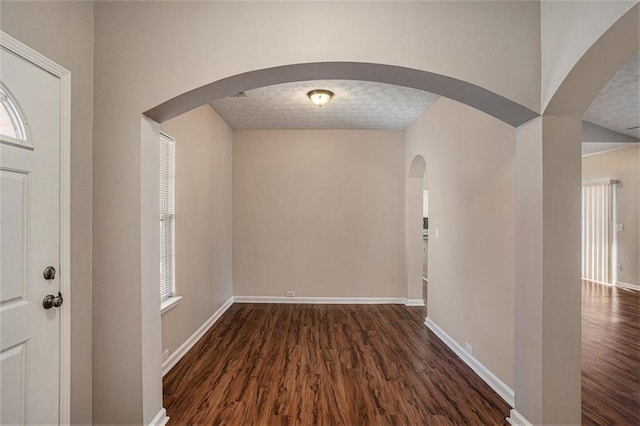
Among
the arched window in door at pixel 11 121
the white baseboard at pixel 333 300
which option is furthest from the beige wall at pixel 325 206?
the arched window in door at pixel 11 121

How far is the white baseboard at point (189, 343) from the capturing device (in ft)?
9.09

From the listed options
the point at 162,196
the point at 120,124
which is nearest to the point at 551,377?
the point at 120,124

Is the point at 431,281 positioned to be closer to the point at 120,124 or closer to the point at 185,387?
the point at 185,387

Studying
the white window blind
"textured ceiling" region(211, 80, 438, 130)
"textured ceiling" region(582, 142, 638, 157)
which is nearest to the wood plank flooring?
the white window blind

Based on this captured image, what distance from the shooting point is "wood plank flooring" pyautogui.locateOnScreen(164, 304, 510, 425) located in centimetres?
217

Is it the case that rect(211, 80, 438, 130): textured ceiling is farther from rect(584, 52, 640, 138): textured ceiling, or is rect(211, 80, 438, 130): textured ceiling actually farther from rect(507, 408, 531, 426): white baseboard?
rect(507, 408, 531, 426): white baseboard

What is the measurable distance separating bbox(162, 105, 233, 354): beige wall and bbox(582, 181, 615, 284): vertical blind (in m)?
7.44

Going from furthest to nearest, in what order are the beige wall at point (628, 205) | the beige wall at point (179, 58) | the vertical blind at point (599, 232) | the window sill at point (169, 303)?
the vertical blind at point (599, 232)
the beige wall at point (628, 205)
the window sill at point (169, 303)
the beige wall at point (179, 58)

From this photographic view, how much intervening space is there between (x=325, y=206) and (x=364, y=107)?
1.73 m

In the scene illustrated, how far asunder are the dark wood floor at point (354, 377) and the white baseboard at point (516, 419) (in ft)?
0.29

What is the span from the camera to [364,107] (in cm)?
396

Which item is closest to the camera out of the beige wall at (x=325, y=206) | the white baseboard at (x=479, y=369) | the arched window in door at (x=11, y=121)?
the arched window in door at (x=11, y=121)

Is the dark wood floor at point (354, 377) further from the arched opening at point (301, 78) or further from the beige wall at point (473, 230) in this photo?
the arched opening at point (301, 78)

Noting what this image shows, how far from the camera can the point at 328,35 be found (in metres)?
1.87
